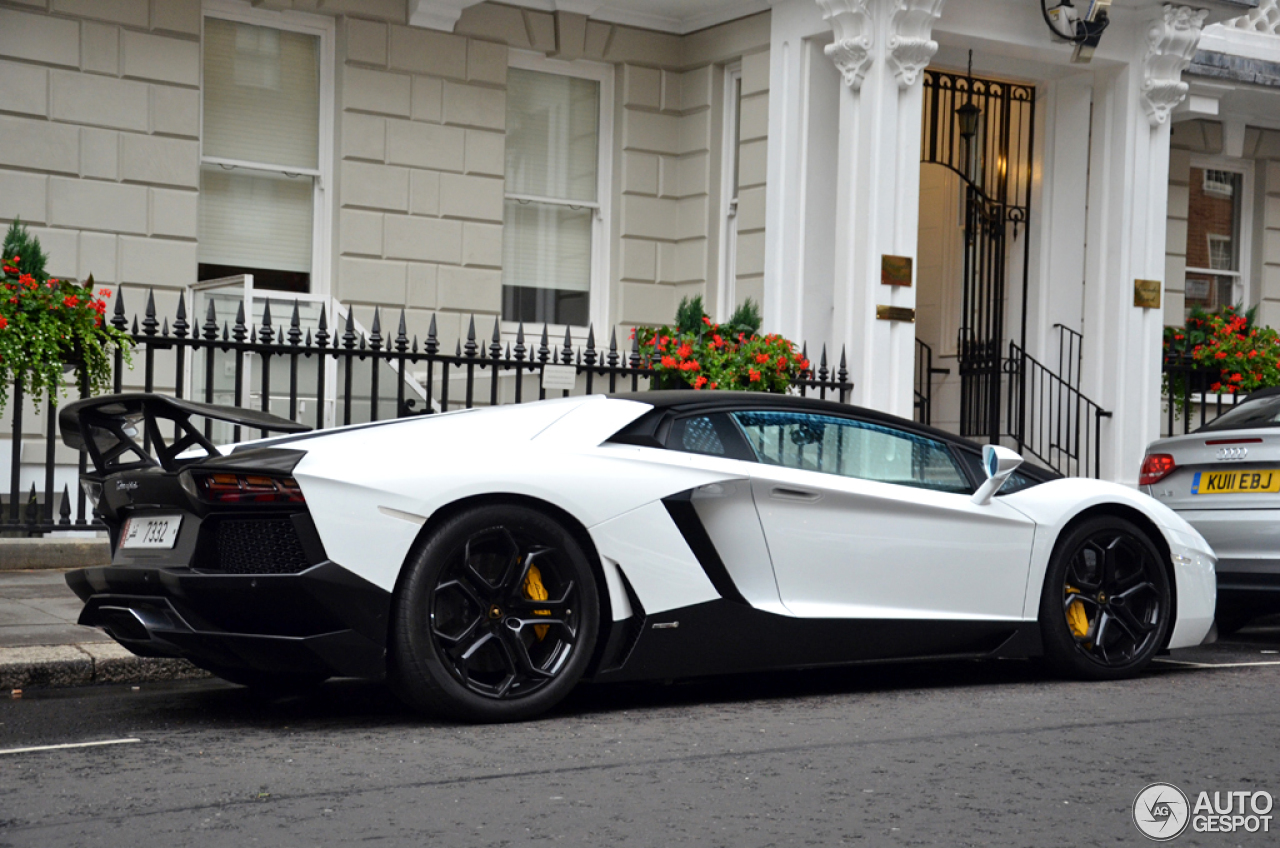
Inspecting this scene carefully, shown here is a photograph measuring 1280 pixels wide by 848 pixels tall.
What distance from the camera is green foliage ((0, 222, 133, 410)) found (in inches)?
372

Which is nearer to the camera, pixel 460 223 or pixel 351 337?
pixel 351 337

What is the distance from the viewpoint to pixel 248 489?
5.27 metres

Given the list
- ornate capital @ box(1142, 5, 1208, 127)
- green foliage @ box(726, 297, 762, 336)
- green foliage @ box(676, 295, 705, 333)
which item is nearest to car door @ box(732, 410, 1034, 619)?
green foliage @ box(676, 295, 705, 333)

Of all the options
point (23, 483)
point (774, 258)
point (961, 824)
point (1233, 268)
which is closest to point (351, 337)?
point (23, 483)

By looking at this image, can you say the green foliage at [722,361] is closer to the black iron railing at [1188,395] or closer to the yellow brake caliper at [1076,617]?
the black iron railing at [1188,395]

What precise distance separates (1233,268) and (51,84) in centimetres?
1259

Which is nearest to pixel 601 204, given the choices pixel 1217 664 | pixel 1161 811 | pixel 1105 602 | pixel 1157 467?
pixel 1157 467

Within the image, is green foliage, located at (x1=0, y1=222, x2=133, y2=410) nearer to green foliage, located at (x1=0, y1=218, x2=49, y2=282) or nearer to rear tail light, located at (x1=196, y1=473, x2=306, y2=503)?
green foliage, located at (x1=0, y1=218, x2=49, y2=282)

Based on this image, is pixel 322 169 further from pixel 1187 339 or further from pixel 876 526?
pixel 876 526

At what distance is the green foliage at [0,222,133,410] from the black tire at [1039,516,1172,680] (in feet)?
18.7

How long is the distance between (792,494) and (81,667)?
3.03 metres

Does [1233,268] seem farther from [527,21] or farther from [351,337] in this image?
[351,337]

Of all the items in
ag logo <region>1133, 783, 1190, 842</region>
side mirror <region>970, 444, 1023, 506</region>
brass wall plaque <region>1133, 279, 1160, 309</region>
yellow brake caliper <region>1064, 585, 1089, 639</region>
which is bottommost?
ag logo <region>1133, 783, 1190, 842</region>

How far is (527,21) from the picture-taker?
46.4 ft
